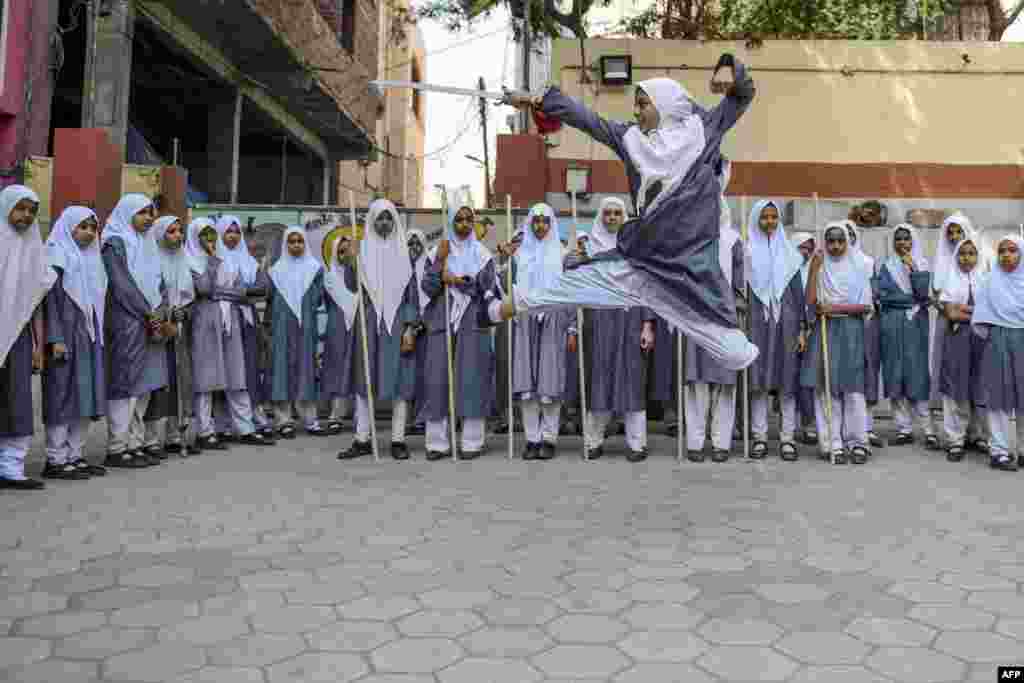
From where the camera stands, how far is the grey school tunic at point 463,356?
6406 millimetres

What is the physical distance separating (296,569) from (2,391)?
2.75 m

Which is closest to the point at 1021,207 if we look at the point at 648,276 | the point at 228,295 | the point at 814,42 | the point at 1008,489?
the point at 814,42

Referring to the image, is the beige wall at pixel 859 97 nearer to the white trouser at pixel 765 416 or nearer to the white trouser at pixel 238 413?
the white trouser at pixel 765 416

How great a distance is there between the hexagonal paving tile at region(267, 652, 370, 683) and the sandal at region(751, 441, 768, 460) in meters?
4.48

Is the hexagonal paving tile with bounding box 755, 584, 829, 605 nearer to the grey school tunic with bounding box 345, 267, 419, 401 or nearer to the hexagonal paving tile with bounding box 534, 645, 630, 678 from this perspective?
the hexagonal paving tile with bounding box 534, 645, 630, 678

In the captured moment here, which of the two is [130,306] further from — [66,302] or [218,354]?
[218,354]

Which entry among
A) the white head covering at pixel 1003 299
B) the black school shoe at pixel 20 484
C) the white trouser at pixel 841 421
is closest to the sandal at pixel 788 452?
the white trouser at pixel 841 421

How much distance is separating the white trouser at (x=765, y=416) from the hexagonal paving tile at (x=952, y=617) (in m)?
3.52

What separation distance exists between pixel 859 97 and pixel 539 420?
8.07 meters

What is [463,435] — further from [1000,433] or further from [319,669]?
[319,669]

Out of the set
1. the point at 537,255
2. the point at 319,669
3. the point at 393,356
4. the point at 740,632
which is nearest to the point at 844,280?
the point at 537,255

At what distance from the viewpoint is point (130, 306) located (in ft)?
19.3

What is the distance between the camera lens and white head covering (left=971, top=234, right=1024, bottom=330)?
6211 millimetres

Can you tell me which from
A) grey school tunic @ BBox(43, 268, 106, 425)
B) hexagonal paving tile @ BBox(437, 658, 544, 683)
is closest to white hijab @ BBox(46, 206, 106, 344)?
grey school tunic @ BBox(43, 268, 106, 425)
